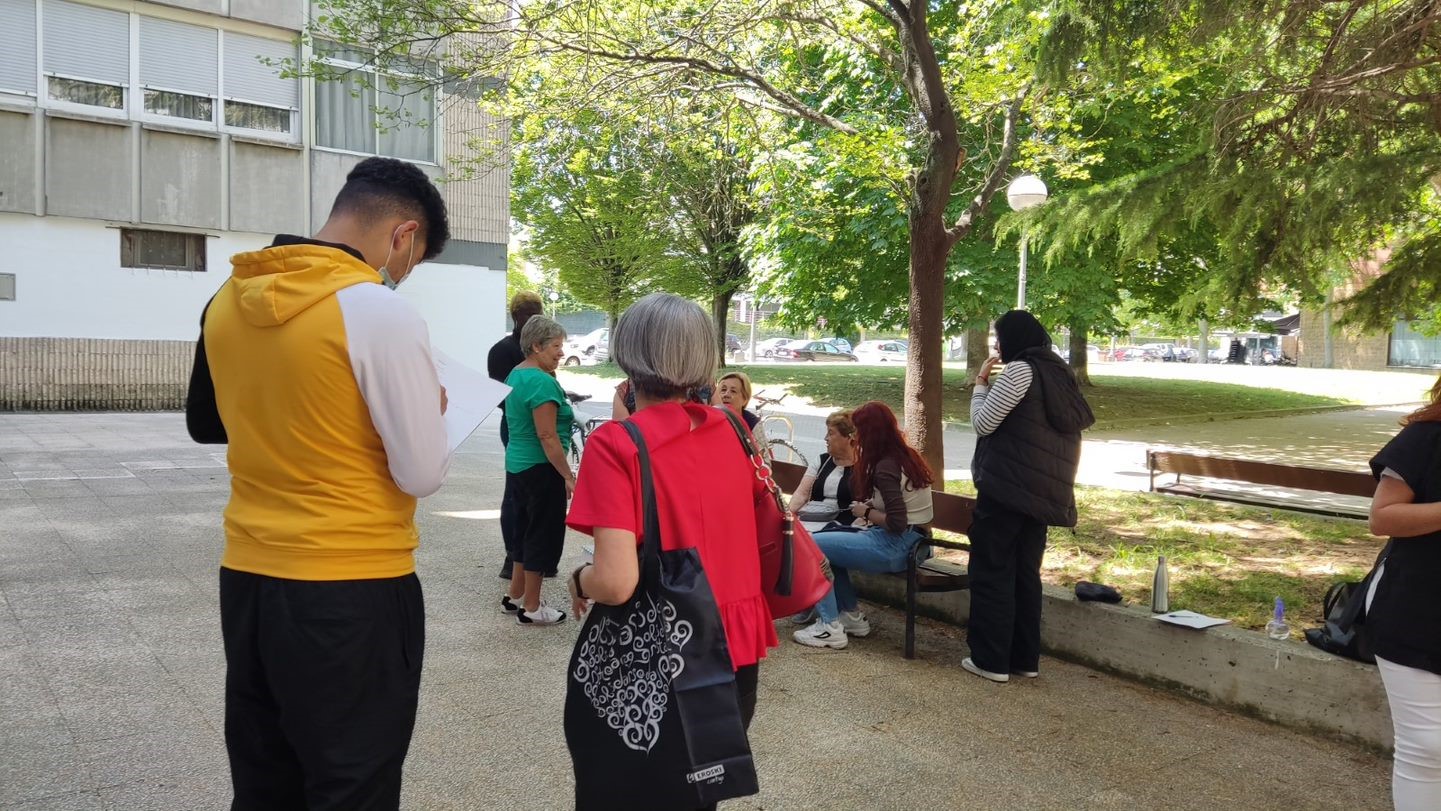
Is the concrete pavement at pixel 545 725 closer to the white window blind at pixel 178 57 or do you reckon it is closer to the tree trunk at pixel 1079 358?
the white window blind at pixel 178 57

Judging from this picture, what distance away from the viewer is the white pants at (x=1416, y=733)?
293 cm

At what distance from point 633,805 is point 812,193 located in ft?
47.2

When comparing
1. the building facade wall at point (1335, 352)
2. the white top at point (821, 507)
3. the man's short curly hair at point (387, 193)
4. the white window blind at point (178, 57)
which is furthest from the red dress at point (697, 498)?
the building facade wall at point (1335, 352)

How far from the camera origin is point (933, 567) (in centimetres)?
634

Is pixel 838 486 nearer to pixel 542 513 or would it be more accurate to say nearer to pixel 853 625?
pixel 853 625

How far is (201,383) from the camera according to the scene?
94.0 inches

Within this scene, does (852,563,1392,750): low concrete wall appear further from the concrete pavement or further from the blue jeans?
the blue jeans

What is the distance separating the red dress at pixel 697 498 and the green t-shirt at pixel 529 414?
3199 mm

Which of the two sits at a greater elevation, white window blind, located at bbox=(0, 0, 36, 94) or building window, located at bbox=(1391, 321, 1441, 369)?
white window blind, located at bbox=(0, 0, 36, 94)

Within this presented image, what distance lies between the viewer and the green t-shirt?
5.71 m

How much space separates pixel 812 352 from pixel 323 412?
59556mm

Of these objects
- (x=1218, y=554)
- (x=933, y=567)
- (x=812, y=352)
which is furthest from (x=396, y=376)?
(x=812, y=352)

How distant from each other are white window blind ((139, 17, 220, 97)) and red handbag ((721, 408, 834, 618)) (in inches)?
729

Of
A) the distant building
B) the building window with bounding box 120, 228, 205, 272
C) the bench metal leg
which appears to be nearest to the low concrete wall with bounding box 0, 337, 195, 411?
the building window with bounding box 120, 228, 205, 272
